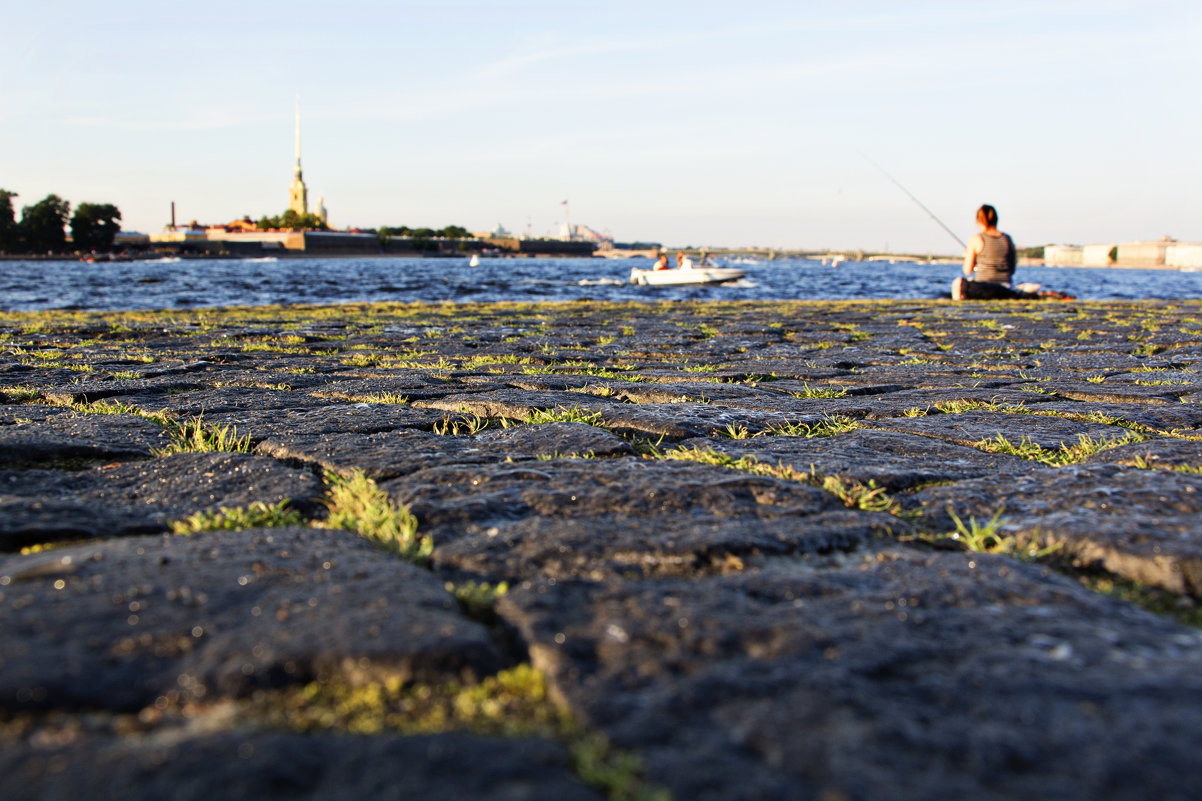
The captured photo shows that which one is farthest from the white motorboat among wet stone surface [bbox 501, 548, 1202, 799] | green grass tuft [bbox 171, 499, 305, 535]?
wet stone surface [bbox 501, 548, 1202, 799]

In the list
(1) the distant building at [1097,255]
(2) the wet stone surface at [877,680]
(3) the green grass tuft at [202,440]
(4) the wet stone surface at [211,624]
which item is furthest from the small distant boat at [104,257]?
(1) the distant building at [1097,255]

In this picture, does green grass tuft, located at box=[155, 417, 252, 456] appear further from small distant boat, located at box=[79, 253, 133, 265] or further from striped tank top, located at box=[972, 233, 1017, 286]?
small distant boat, located at box=[79, 253, 133, 265]

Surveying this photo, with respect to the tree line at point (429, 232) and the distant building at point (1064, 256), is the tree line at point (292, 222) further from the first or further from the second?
the distant building at point (1064, 256)

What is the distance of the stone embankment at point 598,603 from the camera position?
0.86 metres

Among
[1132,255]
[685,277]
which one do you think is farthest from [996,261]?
[1132,255]

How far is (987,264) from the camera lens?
12.3 m

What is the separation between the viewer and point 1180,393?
144 inches

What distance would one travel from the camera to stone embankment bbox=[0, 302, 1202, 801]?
86 cm

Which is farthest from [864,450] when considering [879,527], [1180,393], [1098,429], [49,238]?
[49,238]

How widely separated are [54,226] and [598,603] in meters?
113

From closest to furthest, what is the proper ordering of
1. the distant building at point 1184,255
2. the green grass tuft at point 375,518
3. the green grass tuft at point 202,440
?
the green grass tuft at point 375,518, the green grass tuft at point 202,440, the distant building at point 1184,255

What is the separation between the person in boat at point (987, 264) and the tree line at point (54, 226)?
104 meters

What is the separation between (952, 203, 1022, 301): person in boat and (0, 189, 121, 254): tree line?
104284 millimetres

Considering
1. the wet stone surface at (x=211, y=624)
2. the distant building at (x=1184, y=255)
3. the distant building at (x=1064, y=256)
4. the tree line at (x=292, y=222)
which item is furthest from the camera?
the distant building at (x=1064, y=256)
